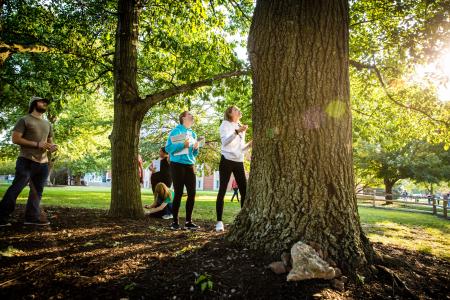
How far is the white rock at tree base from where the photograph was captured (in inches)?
98.5

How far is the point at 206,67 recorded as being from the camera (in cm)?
827

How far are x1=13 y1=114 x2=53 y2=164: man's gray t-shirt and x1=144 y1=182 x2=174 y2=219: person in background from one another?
2871 mm

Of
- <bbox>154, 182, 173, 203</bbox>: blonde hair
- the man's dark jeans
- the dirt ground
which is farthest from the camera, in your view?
<bbox>154, 182, 173, 203</bbox>: blonde hair

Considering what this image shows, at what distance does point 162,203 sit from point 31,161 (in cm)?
329

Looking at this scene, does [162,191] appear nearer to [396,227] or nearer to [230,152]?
[230,152]

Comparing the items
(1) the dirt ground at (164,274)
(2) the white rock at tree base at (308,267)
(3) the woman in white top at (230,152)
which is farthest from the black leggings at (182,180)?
(2) the white rock at tree base at (308,267)

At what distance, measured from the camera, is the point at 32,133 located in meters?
4.97

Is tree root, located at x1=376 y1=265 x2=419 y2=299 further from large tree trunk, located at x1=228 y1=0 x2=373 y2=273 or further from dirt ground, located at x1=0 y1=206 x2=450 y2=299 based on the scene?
large tree trunk, located at x1=228 y1=0 x2=373 y2=273

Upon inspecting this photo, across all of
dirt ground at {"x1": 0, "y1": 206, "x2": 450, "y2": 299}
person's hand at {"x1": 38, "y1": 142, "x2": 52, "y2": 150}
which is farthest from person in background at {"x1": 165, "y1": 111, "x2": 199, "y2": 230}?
person's hand at {"x1": 38, "y1": 142, "x2": 52, "y2": 150}

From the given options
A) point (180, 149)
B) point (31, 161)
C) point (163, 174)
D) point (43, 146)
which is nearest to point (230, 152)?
point (180, 149)

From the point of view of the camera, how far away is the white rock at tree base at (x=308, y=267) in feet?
8.21

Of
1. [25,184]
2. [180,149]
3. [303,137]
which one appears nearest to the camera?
[303,137]

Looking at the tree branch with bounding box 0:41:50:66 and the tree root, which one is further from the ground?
the tree branch with bounding box 0:41:50:66

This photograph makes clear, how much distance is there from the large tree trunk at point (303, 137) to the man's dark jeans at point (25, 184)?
3.63 m
